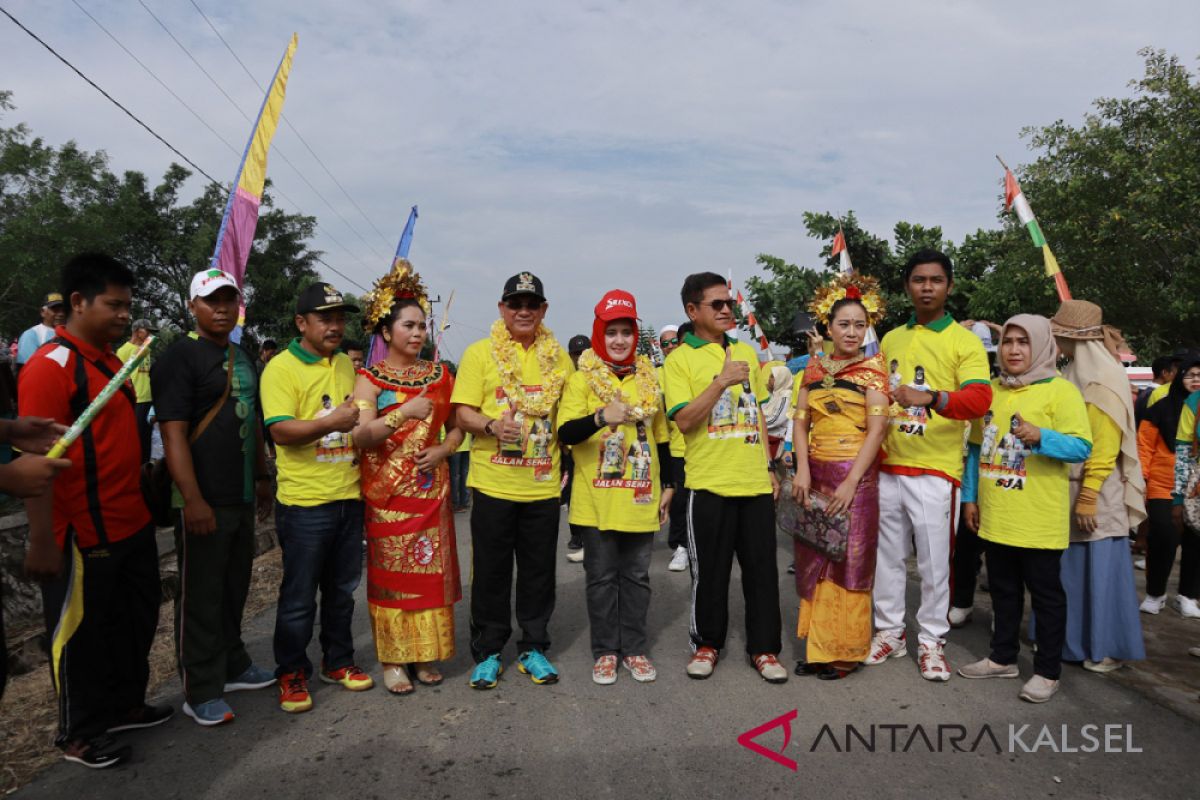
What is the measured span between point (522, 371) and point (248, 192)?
5912 mm

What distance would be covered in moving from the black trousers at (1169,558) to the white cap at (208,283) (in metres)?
6.29

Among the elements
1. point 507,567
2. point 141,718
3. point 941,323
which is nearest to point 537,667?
point 507,567

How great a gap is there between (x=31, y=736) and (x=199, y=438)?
1.53 metres

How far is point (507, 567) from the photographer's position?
4.09 meters

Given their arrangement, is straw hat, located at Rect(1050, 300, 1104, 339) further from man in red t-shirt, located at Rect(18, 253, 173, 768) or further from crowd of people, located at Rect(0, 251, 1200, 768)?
man in red t-shirt, located at Rect(18, 253, 173, 768)

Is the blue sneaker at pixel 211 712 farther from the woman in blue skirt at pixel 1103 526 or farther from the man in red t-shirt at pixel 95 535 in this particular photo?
the woman in blue skirt at pixel 1103 526

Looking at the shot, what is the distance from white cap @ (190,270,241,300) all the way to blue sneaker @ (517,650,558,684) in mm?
2470

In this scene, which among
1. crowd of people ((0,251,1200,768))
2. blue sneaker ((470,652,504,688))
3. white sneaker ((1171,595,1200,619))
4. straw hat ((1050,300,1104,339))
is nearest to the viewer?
crowd of people ((0,251,1200,768))

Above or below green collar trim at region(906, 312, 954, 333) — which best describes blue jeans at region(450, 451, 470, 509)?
below

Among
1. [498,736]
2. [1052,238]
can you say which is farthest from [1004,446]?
[1052,238]

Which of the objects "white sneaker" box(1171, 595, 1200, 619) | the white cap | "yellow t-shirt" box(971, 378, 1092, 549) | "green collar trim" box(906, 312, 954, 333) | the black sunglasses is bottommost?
"white sneaker" box(1171, 595, 1200, 619)

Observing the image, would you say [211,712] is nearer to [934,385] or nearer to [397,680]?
[397,680]

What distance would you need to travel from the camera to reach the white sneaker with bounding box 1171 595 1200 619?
5.34 m

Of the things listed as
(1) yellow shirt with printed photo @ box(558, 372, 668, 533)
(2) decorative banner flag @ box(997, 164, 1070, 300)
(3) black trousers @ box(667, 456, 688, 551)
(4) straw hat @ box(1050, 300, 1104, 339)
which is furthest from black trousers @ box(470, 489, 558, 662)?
(2) decorative banner flag @ box(997, 164, 1070, 300)
